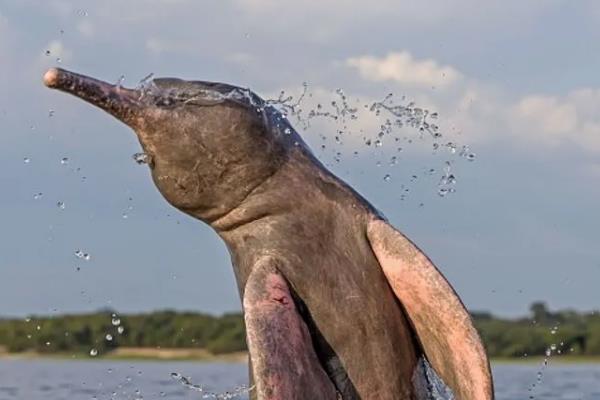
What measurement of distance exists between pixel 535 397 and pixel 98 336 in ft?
45.9

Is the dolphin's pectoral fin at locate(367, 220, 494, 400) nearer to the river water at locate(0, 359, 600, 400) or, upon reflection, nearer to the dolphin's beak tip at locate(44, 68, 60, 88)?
the dolphin's beak tip at locate(44, 68, 60, 88)

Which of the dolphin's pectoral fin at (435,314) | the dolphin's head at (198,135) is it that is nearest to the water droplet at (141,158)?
the dolphin's head at (198,135)

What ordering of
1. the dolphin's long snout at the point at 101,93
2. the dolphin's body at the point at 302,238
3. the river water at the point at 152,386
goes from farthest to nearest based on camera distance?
the river water at the point at 152,386 → the dolphin's long snout at the point at 101,93 → the dolphin's body at the point at 302,238

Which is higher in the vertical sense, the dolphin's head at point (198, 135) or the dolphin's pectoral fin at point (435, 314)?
the dolphin's head at point (198, 135)

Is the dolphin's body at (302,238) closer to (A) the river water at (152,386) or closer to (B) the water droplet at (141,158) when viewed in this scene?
(B) the water droplet at (141,158)

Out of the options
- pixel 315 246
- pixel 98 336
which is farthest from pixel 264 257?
pixel 98 336

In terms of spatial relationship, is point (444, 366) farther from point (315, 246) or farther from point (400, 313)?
point (315, 246)

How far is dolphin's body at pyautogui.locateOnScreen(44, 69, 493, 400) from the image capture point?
809 cm

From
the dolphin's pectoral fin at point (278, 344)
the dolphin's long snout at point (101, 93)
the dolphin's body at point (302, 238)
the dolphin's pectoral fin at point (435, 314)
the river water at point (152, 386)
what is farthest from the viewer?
the river water at point (152, 386)

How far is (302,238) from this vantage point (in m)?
8.26

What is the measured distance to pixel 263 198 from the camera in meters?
8.38

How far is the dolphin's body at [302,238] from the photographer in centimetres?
809

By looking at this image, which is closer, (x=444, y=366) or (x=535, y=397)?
(x=444, y=366)

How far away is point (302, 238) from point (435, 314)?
84cm
